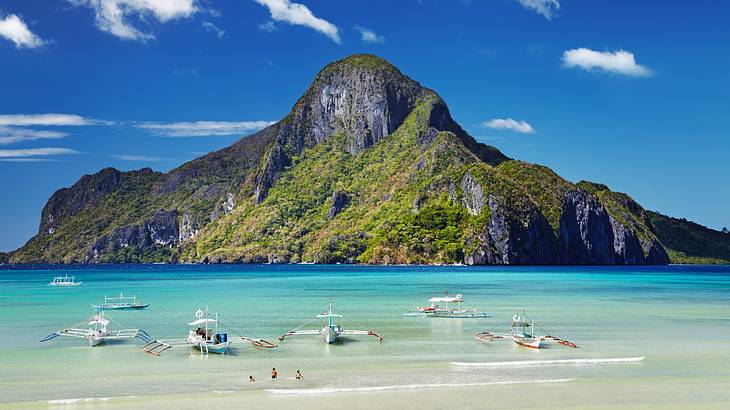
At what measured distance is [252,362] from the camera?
40.7 meters

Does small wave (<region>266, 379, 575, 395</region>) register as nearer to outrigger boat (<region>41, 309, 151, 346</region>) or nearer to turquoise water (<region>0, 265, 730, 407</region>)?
turquoise water (<region>0, 265, 730, 407</region>)

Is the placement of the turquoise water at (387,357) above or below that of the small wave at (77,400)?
above

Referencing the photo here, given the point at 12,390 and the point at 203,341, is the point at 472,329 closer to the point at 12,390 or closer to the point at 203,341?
the point at 203,341

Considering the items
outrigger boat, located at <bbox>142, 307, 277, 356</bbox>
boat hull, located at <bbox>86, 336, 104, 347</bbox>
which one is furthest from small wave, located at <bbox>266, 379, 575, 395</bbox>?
boat hull, located at <bbox>86, 336, 104, 347</bbox>

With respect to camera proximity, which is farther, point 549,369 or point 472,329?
point 472,329

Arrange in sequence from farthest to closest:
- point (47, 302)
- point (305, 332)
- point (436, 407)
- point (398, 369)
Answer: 1. point (47, 302)
2. point (305, 332)
3. point (398, 369)
4. point (436, 407)

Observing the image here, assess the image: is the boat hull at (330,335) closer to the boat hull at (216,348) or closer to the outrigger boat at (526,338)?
the boat hull at (216,348)

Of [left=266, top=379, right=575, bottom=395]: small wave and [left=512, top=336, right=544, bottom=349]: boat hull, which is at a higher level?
[left=512, top=336, right=544, bottom=349]: boat hull

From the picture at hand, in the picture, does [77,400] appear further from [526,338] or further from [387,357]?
[526,338]

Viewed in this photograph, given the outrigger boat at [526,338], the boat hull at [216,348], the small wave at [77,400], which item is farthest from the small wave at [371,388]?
the outrigger boat at [526,338]

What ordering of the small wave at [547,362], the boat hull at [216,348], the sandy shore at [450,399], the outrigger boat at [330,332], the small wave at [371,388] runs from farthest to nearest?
the outrigger boat at [330,332]
the boat hull at [216,348]
the small wave at [547,362]
the small wave at [371,388]
the sandy shore at [450,399]

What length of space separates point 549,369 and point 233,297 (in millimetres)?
57526

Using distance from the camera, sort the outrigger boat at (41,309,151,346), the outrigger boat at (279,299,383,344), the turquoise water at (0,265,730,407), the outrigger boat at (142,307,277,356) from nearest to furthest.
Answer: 1. the turquoise water at (0,265,730,407)
2. the outrigger boat at (142,307,277,356)
3. the outrigger boat at (41,309,151,346)
4. the outrigger boat at (279,299,383,344)

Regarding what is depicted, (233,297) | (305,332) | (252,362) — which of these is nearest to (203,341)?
(252,362)
